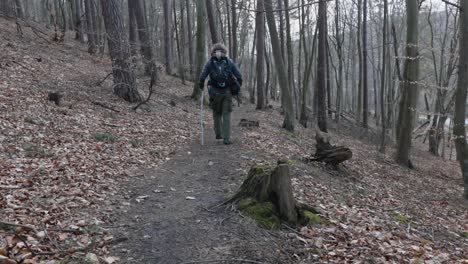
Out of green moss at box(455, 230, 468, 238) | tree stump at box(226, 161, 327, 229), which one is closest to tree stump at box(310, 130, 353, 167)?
green moss at box(455, 230, 468, 238)

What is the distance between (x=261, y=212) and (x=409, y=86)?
10211 mm

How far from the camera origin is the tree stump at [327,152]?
976 centimetres

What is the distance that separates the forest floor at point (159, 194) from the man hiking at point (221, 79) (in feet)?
3.38

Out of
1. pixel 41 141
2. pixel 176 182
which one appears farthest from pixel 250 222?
pixel 41 141

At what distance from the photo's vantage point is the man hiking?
9.09 m

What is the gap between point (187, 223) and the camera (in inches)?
193

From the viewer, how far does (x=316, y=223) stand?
5410 mm

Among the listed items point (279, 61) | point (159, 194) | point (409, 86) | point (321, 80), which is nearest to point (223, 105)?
point (159, 194)

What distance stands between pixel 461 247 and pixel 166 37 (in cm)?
2040

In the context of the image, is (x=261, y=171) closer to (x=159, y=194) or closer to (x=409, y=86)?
(x=159, y=194)

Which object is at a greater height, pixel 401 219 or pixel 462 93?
pixel 462 93

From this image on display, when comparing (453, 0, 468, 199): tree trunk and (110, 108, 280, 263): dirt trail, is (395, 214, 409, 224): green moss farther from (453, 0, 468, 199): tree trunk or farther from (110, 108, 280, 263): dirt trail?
(453, 0, 468, 199): tree trunk

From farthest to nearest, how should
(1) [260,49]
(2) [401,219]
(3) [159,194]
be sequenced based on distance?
(1) [260,49]
(2) [401,219]
(3) [159,194]

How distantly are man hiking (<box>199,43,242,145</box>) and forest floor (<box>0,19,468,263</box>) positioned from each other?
40.6 inches
